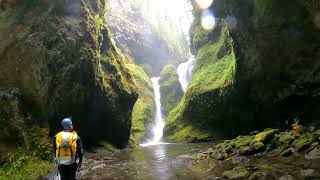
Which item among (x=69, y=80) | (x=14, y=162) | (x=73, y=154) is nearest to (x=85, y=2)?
(x=69, y=80)

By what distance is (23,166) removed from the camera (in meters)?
14.2

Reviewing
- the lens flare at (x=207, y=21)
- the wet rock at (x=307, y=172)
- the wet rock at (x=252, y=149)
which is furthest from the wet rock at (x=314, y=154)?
the lens flare at (x=207, y=21)

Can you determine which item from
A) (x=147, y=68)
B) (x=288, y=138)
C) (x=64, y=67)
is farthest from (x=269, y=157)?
(x=147, y=68)

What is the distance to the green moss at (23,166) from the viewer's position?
42.2 ft

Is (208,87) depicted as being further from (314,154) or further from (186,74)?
(314,154)

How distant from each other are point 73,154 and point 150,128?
3344cm

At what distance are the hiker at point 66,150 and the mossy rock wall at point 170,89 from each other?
132 ft

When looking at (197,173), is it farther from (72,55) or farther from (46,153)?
(72,55)

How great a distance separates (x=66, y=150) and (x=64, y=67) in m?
14.1

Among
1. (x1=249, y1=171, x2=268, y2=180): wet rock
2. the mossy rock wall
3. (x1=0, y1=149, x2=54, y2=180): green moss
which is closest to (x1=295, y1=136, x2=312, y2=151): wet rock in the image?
(x1=249, y1=171, x2=268, y2=180): wet rock

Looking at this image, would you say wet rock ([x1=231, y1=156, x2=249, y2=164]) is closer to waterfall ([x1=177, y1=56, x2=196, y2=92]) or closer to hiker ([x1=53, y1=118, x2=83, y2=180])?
hiker ([x1=53, y1=118, x2=83, y2=180])

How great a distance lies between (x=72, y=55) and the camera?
2261cm

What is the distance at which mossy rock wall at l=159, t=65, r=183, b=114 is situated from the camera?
1956 inches

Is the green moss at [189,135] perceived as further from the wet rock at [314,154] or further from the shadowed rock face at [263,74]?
the wet rock at [314,154]
